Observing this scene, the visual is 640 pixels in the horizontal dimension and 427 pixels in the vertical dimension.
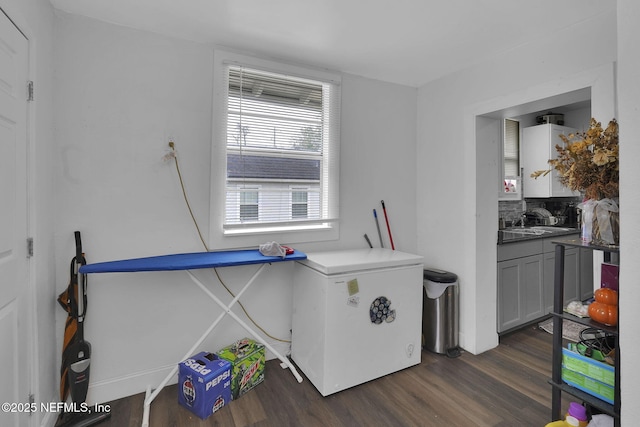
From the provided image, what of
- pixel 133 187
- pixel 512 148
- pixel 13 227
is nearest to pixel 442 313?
pixel 133 187

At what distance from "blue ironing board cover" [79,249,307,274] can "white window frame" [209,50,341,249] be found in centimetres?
14

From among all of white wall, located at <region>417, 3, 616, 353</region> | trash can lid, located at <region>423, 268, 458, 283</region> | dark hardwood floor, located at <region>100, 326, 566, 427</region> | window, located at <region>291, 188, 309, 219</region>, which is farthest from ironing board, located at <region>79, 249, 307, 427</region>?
white wall, located at <region>417, 3, 616, 353</region>

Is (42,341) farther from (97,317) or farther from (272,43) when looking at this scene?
(272,43)

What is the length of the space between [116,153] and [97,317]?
3.45ft

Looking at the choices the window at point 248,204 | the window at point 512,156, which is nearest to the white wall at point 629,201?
the window at point 248,204

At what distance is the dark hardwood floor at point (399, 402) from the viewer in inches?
74.3

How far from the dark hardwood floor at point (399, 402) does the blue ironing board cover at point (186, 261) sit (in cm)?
91

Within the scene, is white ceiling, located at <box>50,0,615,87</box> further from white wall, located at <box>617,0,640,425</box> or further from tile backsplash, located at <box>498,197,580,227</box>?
tile backsplash, located at <box>498,197,580,227</box>

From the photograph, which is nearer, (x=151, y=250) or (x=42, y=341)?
(x=42, y=341)

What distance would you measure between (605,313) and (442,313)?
51.7 inches

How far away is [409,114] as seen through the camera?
3193 mm

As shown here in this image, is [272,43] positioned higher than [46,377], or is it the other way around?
[272,43]

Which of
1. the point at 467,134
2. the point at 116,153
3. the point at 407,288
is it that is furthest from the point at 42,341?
the point at 467,134

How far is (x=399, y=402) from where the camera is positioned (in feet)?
6.77
